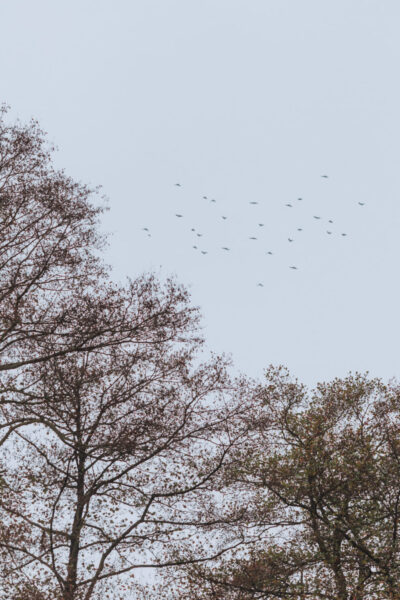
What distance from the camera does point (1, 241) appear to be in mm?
18000

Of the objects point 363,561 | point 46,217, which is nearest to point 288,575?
point 363,561

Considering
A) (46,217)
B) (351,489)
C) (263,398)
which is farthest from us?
(263,398)

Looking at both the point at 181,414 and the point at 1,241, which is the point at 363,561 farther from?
the point at 1,241

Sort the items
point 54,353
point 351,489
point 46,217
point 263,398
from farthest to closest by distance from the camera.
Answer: point 263,398
point 351,489
point 46,217
point 54,353

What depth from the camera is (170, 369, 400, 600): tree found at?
18.7m

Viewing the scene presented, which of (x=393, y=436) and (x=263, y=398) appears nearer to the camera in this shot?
(x=393, y=436)

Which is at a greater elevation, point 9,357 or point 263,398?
point 263,398

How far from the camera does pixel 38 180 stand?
1841 centimetres

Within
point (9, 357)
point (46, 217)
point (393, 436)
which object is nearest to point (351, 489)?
point (393, 436)

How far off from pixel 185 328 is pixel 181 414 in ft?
8.84

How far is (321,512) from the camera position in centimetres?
2156

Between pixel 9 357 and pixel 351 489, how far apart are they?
1113 cm

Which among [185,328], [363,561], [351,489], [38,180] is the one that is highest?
[38,180]

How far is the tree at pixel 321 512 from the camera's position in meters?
18.7
